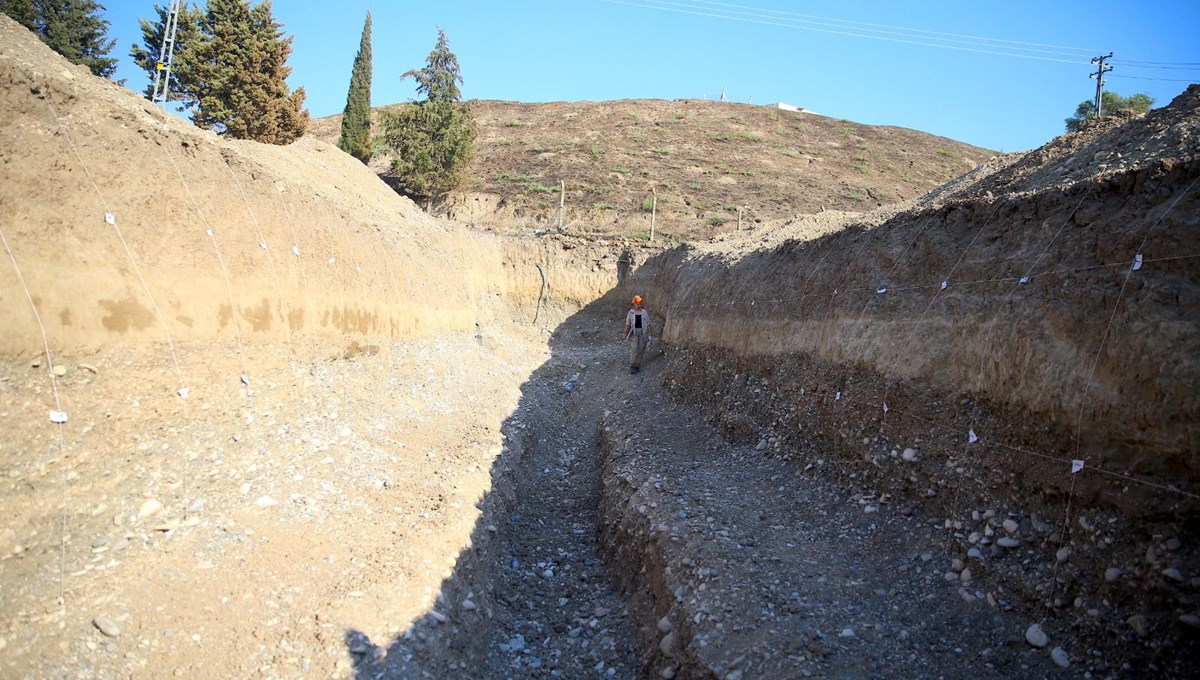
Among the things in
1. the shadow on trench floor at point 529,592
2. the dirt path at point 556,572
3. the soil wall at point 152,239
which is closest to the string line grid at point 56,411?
the soil wall at point 152,239

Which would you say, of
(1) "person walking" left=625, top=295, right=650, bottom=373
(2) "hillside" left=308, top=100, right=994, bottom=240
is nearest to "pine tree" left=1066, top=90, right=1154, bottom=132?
(2) "hillside" left=308, top=100, right=994, bottom=240

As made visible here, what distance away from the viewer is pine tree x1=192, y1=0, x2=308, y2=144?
2122 centimetres

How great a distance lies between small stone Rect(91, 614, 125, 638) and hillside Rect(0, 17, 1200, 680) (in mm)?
24

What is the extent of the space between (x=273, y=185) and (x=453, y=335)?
614 cm

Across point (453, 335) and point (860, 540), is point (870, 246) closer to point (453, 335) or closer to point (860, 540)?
point (860, 540)

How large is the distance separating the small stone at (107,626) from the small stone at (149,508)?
1003mm

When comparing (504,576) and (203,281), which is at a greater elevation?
(203,281)

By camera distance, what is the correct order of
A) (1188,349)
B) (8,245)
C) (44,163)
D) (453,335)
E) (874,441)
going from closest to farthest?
(1188,349)
(8,245)
(44,163)
(874,441)
(453,335)

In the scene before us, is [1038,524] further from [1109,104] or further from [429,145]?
[1109,104]

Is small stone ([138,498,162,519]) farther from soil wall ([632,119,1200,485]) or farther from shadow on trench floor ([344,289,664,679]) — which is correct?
soil wall ([632,119,1200,485])

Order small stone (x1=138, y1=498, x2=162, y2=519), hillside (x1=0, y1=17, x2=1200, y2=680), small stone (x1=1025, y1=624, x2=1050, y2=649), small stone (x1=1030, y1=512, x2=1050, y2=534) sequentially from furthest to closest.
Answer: small stone (x1=138, y1=498, x2=162, y2=519) < small stone (x1=1030, y1=512, x2=1050, y2=534) < hillside (x1=0, y1=17, x2=1200, y2=680) < small stone (x1=1025, y1=624, x2=1050, y2=649)

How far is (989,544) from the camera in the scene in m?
4.70

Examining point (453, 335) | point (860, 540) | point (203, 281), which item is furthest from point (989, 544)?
point (453, 335)

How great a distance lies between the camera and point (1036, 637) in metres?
4.02
